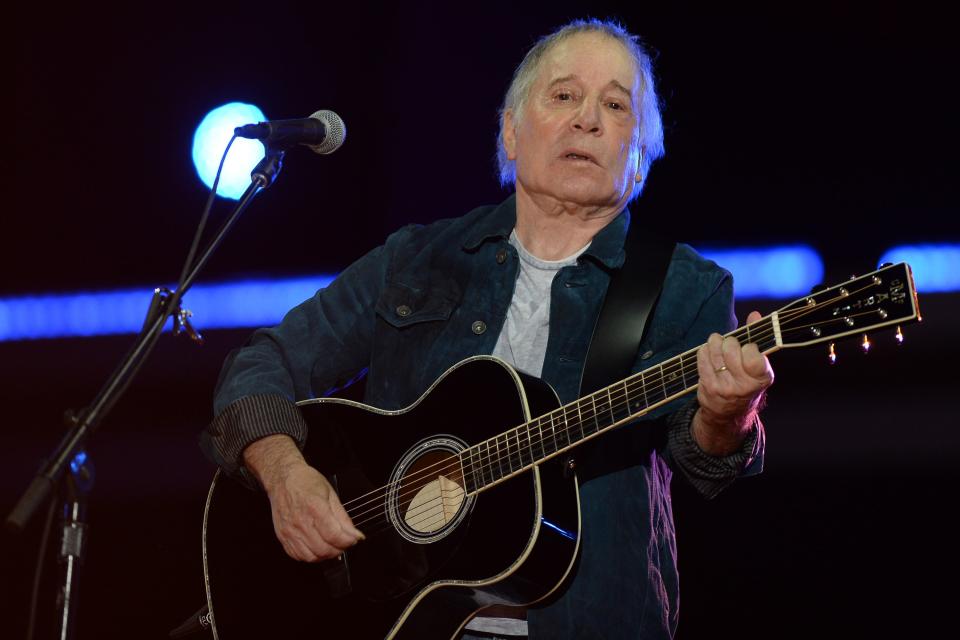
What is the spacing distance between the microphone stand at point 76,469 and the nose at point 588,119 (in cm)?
131

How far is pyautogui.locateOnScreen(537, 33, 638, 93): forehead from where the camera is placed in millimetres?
3111

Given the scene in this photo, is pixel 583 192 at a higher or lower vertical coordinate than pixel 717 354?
higher

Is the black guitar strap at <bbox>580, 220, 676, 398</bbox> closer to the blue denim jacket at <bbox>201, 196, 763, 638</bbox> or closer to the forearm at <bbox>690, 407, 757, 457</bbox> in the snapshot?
the blue denim jacket at <bbox>201, 196, 763, 638</bbox>

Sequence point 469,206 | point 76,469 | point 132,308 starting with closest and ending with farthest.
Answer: point 76,469, point 469,206, point 132,308

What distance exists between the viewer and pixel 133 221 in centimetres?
500

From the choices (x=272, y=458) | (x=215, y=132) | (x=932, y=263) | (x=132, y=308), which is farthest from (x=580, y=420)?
(x=132, y=308)

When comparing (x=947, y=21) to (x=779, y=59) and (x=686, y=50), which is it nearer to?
(x=779, y=59)

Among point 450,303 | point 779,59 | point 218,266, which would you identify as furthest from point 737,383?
point 218,266

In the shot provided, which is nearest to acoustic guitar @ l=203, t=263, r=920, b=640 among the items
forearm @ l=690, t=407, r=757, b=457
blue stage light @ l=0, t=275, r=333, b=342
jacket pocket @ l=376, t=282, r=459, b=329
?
forearm @ l=690, t=407, r=757, b=457

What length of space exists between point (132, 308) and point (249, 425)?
2.57 metres

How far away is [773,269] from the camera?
13.1 ft

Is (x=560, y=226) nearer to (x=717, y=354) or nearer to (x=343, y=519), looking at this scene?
(x=717, y=354)

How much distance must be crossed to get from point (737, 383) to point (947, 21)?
96.2 inches

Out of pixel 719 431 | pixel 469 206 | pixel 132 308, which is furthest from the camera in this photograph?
pixel 132 308
